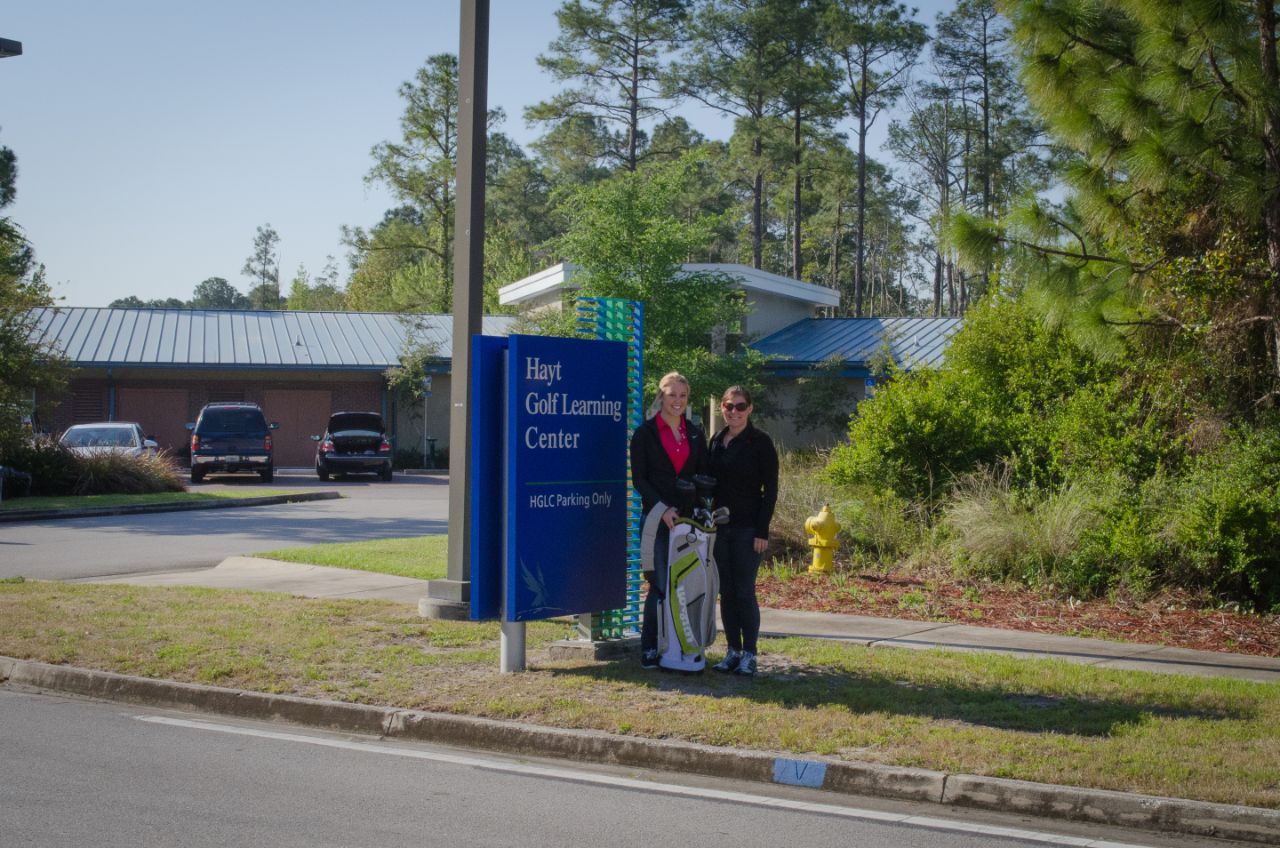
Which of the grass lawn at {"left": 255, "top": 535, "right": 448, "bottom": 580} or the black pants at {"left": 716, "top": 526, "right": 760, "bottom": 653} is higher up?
the black pants at {"left": 716, "top": 526, "right": 760, "bottom": 653}

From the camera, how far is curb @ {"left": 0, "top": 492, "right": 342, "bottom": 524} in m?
21.2

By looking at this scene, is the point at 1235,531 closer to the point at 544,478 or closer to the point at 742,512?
the point at 742,512

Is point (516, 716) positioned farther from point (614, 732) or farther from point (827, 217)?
point (827, 217)

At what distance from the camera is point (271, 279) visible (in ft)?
478

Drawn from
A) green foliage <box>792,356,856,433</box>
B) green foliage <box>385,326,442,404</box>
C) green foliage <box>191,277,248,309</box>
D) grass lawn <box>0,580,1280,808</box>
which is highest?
green foliage <box>191,277,248,309</box>

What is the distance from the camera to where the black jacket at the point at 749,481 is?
829 cm

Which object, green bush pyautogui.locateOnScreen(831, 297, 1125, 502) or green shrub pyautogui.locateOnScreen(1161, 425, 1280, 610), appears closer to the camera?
green shrub pyautogui.locateOnScreen(1161, 425, 1280, 610)

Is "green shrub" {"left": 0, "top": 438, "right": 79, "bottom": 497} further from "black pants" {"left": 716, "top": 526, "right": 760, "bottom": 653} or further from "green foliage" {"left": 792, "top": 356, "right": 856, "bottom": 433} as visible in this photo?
"black pants" {"left": 716, "top": 526, "right": 760, "bottom": 653}

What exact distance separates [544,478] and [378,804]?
297 centimetres

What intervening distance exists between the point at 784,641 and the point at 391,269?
71166 millimetres

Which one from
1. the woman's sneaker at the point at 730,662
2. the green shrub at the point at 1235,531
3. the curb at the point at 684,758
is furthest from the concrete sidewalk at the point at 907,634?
the curb at the point at 684,758

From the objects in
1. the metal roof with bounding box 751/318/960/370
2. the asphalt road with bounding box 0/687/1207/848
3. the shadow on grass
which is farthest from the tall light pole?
the metal roof with bounding box 751/318/960/370

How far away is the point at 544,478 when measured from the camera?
8328 millimetres

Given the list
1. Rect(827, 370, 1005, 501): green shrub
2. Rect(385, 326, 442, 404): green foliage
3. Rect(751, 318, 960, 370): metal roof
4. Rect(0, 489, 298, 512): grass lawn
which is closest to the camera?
Rect(827, 370, 1005, 501): green shrub
